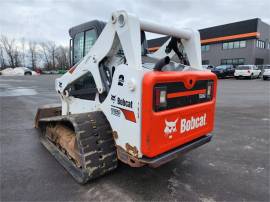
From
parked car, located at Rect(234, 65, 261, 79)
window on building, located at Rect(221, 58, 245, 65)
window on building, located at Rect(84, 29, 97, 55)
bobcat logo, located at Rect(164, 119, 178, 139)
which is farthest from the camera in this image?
window on building, located at Rect(221, 58, 245, 65)

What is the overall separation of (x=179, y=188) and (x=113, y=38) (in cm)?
209

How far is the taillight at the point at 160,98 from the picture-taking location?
94.6 inches

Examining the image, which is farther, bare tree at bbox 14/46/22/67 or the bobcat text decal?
bare tree at bbox 14/46/22/67

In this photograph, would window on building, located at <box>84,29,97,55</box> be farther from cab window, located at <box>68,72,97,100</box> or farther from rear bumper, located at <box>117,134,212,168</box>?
rear bumper, located at <box>117,134,212,168</box>

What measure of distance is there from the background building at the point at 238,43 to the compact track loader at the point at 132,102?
105ft

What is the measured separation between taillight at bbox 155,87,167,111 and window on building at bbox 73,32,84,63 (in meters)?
2.09

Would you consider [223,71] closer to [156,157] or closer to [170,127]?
[170,127]

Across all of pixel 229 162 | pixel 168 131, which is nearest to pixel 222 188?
pixel 229 162

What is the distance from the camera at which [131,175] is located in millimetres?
3158

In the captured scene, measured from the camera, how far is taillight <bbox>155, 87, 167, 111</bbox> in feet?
7.88

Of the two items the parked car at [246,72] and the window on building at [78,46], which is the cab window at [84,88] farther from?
the parked car at [246,72]

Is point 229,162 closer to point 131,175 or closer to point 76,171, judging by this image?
point 131,175

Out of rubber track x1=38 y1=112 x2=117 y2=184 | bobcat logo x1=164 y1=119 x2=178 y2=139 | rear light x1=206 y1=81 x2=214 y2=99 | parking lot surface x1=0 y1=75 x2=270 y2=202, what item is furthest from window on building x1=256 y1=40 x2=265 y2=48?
rubber track x1=38 y1=112 x2=117 y2=184

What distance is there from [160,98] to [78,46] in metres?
2.27
